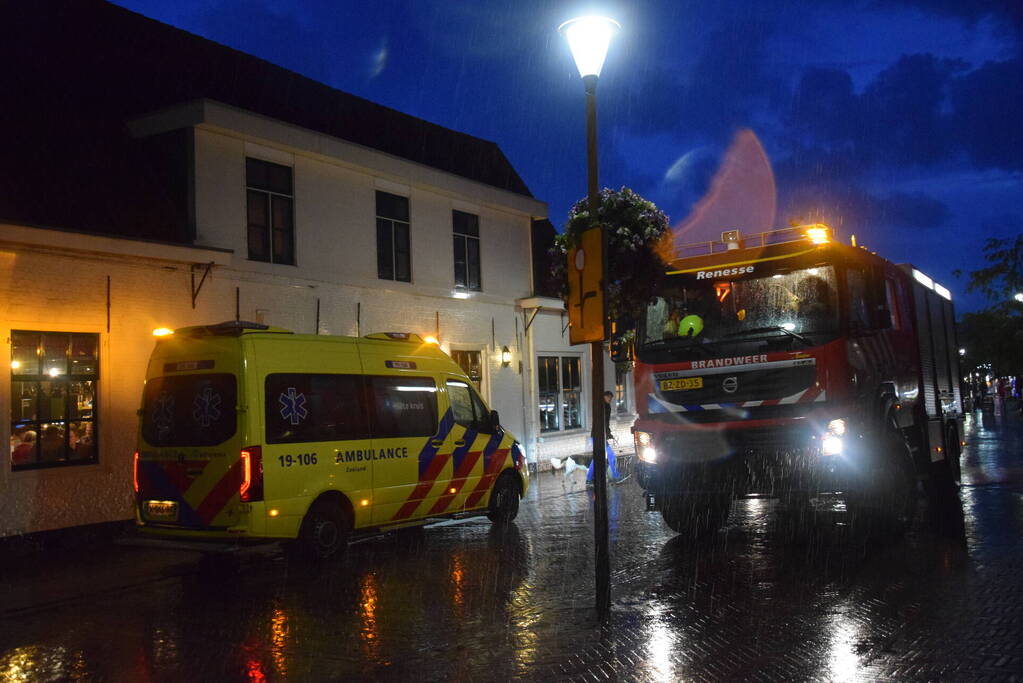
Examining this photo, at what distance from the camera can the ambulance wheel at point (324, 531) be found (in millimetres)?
9172

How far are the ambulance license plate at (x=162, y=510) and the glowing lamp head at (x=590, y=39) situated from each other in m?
5.76

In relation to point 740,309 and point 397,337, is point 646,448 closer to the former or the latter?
point 740,309

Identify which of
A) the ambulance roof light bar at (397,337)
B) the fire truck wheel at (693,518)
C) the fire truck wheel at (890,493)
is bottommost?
the fire truck wheel at (693,518)

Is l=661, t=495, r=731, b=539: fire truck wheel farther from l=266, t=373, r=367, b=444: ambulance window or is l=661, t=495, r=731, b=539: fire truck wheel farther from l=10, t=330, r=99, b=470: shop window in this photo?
l=10, t=330, r=99, b=470: shop window

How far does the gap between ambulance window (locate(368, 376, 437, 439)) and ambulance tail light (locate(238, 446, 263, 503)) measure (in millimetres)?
1634

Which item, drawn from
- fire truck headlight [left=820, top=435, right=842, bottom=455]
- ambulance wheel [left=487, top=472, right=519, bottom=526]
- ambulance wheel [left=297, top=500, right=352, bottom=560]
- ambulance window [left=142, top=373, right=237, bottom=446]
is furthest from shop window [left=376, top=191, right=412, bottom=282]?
fire truck headlight [left=820, top=435, right=842, bottom=455]

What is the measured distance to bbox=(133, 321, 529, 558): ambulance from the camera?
880 cm

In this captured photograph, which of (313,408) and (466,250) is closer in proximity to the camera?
(313,408)

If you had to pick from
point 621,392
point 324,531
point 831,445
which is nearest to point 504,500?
point 324,531

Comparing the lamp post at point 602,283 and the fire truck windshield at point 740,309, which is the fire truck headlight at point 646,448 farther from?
the lamp post at point 602,283

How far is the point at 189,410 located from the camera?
30.2 ft

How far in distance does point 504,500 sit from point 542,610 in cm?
495

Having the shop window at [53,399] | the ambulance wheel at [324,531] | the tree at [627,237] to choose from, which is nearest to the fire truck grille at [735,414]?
the ambulance wheel at [324,531]

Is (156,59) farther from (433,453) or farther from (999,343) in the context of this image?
(999,343)
